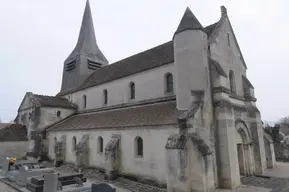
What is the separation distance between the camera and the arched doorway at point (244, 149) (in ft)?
54.5

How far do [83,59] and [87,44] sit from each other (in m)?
3.22

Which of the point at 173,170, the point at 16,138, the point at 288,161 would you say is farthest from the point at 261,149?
the point at 16,138

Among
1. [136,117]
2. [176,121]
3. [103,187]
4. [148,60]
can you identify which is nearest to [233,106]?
[176,121]

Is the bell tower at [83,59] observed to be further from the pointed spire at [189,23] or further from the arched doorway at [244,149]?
the arched doorway at [244,149]

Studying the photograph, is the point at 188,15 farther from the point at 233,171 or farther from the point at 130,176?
the point at 130,176

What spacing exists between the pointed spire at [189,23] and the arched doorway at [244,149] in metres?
7.81

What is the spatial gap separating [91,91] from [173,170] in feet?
53.9

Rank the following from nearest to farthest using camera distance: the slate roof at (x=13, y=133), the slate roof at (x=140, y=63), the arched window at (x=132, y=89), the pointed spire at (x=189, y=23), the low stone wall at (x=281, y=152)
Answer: the pointed spire at (x=189, y=23)
the slate roof at (x=140, y=63)
the arched window at (x=132, y=89)
the low stone wall at (x=281, y=152)
the slate roof at (x=13, y=133)

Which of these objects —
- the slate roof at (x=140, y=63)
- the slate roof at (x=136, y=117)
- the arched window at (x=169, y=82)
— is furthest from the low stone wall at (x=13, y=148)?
the arched window at (x=169, y=82)

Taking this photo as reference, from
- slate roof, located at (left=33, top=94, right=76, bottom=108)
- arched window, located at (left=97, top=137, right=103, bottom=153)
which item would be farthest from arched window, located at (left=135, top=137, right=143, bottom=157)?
slate roof, located at (left=33, top=94, right=76, bottom=108)

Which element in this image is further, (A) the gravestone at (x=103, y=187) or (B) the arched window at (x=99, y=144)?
(B) the arched window at (x=99, y=144)

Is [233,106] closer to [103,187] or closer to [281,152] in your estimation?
[103,187]

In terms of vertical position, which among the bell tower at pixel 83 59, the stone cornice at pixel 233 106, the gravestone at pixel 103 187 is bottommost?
the gravestone at pixel 103 187

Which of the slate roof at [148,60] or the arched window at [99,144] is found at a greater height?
the slate roof at [148,60]
